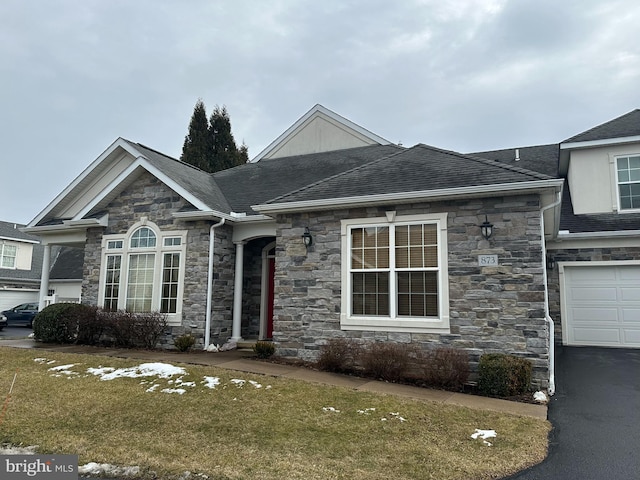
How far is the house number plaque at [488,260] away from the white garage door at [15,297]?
2673 cm

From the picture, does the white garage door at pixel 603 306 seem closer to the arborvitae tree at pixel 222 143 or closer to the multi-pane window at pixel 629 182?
the multi-pane window at pixel 629 182

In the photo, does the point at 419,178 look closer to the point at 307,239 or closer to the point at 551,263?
the point at 307,239

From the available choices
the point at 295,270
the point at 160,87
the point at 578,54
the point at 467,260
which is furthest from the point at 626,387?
the point at 160,87

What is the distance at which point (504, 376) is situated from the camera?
673 centimetres

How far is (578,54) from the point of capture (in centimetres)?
1327

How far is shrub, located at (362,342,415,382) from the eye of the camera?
7590 millimetres

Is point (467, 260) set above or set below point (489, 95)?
below

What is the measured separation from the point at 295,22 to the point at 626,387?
38.8 ft

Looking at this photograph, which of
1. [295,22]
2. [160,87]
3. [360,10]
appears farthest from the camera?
[160,87]

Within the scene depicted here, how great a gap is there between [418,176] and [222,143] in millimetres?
25114

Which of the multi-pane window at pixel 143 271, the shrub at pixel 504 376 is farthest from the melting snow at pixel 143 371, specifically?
the shrub at pixel 504 376

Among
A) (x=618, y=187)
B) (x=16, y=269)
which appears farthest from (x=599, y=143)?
(x=16, y=269)

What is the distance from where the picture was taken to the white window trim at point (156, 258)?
1084 centimetres

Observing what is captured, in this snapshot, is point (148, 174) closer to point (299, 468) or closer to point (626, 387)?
point (299, 468)
